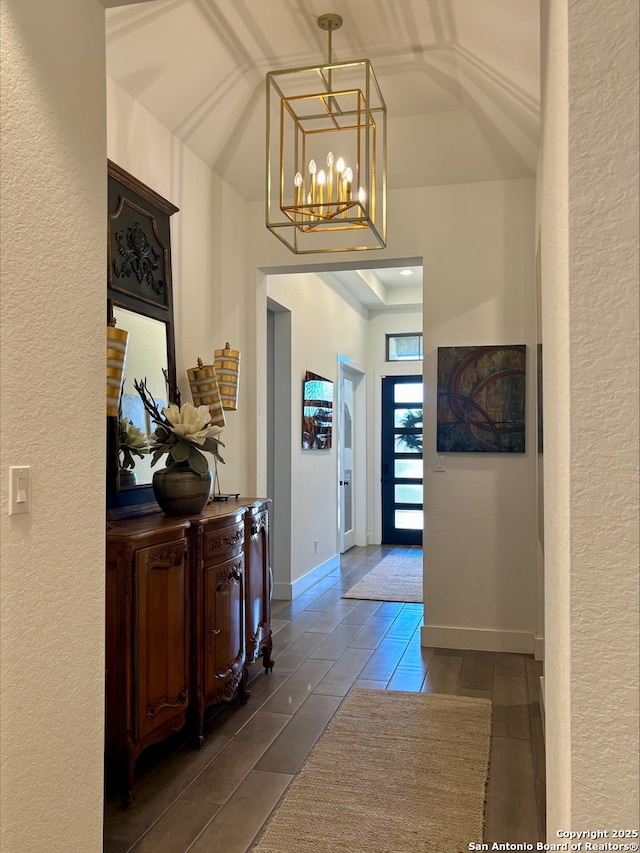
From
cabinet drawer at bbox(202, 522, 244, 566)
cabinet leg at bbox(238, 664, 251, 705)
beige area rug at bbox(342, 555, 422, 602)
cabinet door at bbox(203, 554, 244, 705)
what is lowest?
beige area rug at bbox(342, 555, 422, 602)

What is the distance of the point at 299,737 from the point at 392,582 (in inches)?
142

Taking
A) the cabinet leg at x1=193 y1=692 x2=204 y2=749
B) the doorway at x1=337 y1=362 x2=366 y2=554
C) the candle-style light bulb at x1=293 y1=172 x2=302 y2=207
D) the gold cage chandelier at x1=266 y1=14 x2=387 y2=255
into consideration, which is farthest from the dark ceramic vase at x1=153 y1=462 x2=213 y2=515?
the doorway at x1=337 y1=362 x2=366 y2=554

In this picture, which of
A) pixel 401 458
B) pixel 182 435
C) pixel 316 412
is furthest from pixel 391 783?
pixel 401 458

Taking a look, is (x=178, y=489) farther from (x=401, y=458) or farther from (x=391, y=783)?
(x=401, y=458)

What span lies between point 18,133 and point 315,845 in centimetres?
221

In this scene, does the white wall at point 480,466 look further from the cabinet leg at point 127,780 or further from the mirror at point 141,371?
the cabinet leg at point 127,780

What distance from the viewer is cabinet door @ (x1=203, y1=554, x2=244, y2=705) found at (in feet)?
10.2

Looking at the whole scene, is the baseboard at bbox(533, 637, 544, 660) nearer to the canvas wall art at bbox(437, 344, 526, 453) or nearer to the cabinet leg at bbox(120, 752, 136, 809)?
the canvas wall art at bbox(437, 344, 526, 453)

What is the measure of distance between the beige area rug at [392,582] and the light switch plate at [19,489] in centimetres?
461

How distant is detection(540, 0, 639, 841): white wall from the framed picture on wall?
17.5ft

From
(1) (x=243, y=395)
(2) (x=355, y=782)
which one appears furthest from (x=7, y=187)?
(1) (x=243, y=395)

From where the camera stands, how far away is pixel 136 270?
Result: 11.0 ft

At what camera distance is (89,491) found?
1.92 meters

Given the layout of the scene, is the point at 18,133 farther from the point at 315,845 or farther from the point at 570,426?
the point at 315,845
